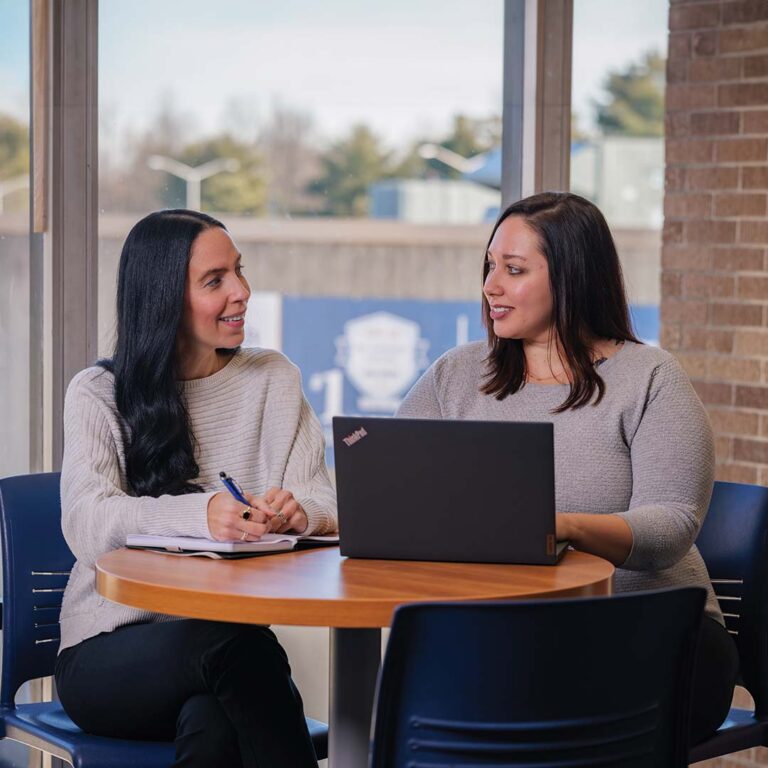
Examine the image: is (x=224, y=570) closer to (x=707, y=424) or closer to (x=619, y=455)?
(x=619, y=455)

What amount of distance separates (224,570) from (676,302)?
7.57 ft

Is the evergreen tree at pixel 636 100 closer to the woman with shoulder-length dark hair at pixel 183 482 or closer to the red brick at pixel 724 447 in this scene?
the red brick at pixel 724 447

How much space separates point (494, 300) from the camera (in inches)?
97.0

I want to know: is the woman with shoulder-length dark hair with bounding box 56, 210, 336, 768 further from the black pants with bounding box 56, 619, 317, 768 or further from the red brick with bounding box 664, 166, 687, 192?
the red brick with bounding box 664, 166, 687, 192

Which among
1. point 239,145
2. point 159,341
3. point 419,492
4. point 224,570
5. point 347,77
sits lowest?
point 224,570

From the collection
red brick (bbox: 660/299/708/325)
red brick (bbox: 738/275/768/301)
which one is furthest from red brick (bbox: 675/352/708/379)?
red brick (bbox: 738/275/768/301)

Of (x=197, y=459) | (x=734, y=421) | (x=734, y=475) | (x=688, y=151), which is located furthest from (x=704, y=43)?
(x=197, y=459)

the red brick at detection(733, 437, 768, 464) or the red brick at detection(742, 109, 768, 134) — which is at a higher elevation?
the red brick at detection(742, 109, 768, 134)

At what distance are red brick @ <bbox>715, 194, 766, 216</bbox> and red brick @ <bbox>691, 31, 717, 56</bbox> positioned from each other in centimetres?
45

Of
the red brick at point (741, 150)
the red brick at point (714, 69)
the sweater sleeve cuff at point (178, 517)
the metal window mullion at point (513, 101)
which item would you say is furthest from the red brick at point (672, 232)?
the sweater sleeve cuff at point (178, 517)

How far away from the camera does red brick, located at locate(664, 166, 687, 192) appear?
147 inches

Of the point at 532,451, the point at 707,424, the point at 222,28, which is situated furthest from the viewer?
the point at 222,28

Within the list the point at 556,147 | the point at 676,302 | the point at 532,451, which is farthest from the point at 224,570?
the point at 676,302

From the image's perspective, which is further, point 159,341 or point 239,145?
point 239,145
